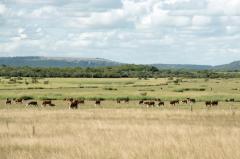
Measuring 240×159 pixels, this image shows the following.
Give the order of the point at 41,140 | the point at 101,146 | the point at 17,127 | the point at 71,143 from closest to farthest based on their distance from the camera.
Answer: the point at 101,146, the point at 71,143, the point at 41,140, the point at 17,127

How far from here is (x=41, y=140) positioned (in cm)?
1839

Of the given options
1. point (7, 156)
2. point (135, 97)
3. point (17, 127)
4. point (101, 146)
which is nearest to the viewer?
point (7, 156)

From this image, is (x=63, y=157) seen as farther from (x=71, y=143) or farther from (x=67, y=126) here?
(x=67, y=126)

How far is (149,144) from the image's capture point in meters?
15.8

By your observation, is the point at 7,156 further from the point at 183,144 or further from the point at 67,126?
the point at 67,126

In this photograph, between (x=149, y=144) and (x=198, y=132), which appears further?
Result: (x=198, y=132)

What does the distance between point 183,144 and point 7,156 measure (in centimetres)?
490

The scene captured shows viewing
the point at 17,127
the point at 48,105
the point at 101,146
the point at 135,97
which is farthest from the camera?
the point at 135,97

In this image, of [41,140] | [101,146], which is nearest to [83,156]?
[101,146]

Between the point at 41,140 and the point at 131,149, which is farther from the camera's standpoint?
the point at 41,140

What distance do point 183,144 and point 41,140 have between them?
5.31 m

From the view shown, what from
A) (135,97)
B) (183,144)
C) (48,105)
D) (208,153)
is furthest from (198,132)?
(135,97)

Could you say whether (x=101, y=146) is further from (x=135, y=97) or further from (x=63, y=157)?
(x=135, y=97)

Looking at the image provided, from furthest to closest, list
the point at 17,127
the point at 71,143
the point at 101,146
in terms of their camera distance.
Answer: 1. the point at 17,127
2. the point at 71,143
3. the point at 101,146
